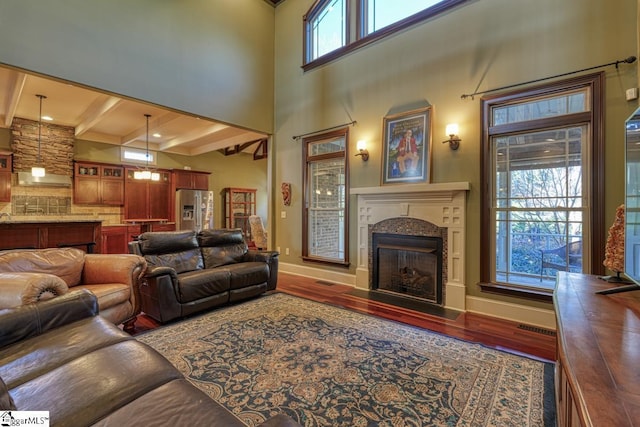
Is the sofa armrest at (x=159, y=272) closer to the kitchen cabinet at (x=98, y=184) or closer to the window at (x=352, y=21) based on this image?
the window at (x=352, y=21)

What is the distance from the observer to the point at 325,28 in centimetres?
509

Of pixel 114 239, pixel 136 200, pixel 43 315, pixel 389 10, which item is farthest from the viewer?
pixel 136 200

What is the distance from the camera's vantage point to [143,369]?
1.26 metres

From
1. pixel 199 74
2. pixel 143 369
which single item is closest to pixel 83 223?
pixel 199 74

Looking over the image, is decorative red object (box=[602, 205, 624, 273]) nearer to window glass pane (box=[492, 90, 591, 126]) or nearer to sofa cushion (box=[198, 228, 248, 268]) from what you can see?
window glass pane (box=[492, 90, 591, 126])

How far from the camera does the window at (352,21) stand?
3908 mm

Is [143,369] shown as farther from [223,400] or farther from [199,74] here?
[199,74]

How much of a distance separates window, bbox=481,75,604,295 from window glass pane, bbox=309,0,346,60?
2.85 m

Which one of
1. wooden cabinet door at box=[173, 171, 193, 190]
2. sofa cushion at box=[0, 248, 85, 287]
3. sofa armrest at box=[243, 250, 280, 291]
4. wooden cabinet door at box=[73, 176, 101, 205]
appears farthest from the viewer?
wooden cabinet door at box=[173, 171, 193, 190]

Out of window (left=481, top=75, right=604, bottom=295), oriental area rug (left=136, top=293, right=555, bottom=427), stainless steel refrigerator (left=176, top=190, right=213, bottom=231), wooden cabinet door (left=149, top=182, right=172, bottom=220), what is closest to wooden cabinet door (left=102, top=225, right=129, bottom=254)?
wooden cabinet door (left=149, top=182, right=172, bottom=220)

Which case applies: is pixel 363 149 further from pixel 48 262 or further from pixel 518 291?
pixel 48 262

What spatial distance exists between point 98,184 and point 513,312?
848 cm

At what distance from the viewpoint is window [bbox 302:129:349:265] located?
470 cm

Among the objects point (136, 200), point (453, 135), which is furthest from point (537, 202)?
point (136, 200)
